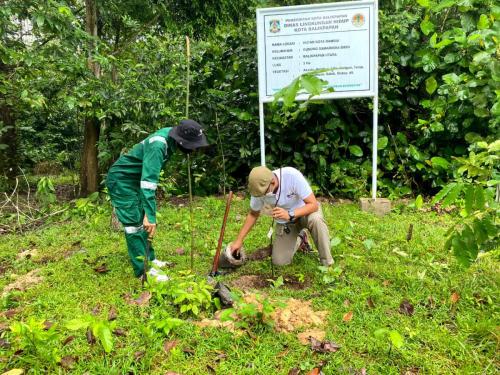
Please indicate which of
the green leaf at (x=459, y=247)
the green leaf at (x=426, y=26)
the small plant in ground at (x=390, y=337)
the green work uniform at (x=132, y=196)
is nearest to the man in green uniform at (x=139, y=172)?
the green work uniform at (x=132, y=196)

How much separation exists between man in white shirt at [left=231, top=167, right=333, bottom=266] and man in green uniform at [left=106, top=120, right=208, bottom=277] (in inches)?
28.5

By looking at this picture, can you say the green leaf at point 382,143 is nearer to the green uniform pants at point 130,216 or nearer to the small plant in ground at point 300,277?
the small plant in ground at point 300,277

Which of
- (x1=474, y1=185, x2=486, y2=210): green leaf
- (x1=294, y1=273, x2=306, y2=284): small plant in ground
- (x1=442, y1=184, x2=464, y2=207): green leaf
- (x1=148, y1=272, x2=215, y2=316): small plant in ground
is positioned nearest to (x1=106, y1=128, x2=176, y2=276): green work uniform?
(x1=148, y1=272, x2=215, y2=316): small plant in ground

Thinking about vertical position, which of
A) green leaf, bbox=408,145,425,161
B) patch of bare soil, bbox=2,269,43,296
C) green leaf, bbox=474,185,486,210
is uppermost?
green leaf, bbox=408,145,425,161

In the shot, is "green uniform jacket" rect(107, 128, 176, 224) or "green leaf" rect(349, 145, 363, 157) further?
"green leaf" rect(349, 145, 363, 157)

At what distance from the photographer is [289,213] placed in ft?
12.0

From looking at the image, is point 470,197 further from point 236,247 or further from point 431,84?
point 431,84

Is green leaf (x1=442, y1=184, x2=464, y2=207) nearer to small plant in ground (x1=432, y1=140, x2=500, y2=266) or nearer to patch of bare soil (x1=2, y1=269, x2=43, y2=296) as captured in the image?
small plant in ground (x1=432, y1=140, x2=500, y2=266)

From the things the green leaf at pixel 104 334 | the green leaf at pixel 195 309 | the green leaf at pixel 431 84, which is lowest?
the green leaf at pixel 195 309

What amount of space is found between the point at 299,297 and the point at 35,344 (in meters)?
1.87

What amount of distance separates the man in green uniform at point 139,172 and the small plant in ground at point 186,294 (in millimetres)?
400

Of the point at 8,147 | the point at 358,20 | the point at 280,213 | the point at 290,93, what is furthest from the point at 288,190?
the point at 8,147

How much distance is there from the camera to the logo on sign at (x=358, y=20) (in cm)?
513

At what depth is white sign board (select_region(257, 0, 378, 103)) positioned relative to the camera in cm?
513
